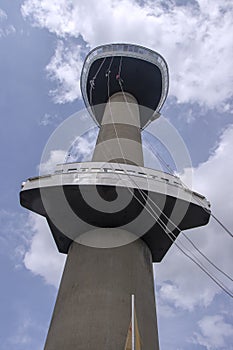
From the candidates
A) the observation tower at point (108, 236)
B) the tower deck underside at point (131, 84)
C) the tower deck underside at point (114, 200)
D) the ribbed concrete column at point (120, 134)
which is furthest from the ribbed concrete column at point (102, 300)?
the tower deck underside at point (131, 84)

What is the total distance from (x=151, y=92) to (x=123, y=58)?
12.1 ft

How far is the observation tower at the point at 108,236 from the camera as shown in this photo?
55.7 feet

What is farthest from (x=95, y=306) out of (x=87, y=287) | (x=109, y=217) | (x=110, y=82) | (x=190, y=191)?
(x=110, y=82)

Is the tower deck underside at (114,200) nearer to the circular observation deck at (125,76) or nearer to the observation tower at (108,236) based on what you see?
the observation tower at (108,236)

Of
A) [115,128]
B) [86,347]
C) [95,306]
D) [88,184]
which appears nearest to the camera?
[86,347]

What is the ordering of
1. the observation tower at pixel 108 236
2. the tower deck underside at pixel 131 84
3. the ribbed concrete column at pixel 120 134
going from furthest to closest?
the tower deck underside at pixel 131 84 → the ribbed concrete column at pixel 120 134 → the observation tower at pixel 108 236

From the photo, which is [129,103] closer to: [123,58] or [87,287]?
[123,58]

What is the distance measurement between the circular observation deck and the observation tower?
10166 mm

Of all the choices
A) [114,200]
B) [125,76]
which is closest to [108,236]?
[114,200]

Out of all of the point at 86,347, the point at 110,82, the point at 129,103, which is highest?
the point at 110,82

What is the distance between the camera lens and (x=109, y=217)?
20.2 metres

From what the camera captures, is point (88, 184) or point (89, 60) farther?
point (89, 60)

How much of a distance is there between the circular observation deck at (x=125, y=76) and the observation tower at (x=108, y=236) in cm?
1017

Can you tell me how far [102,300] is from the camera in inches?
687
